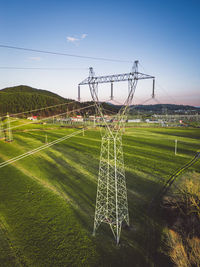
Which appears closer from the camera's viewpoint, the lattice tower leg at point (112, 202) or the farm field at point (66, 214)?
the farm field at point (66, 214)

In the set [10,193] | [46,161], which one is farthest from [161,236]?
[46,161]

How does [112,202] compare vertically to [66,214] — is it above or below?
below

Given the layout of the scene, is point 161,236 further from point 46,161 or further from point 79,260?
point 46,161

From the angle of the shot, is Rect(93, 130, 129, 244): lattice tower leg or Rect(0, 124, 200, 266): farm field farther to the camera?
Rect(93, 130, 129, 244): lattice tower leg

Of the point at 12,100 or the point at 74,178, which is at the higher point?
the point at 12,100

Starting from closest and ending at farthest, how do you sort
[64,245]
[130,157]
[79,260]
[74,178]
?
[79,260] → [64,245] → [74,178] → [130,157]

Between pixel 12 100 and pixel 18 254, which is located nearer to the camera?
pixel 18 254

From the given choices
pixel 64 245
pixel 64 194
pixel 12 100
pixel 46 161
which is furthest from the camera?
pixel 12 100

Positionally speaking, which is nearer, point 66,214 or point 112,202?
point 66,214
